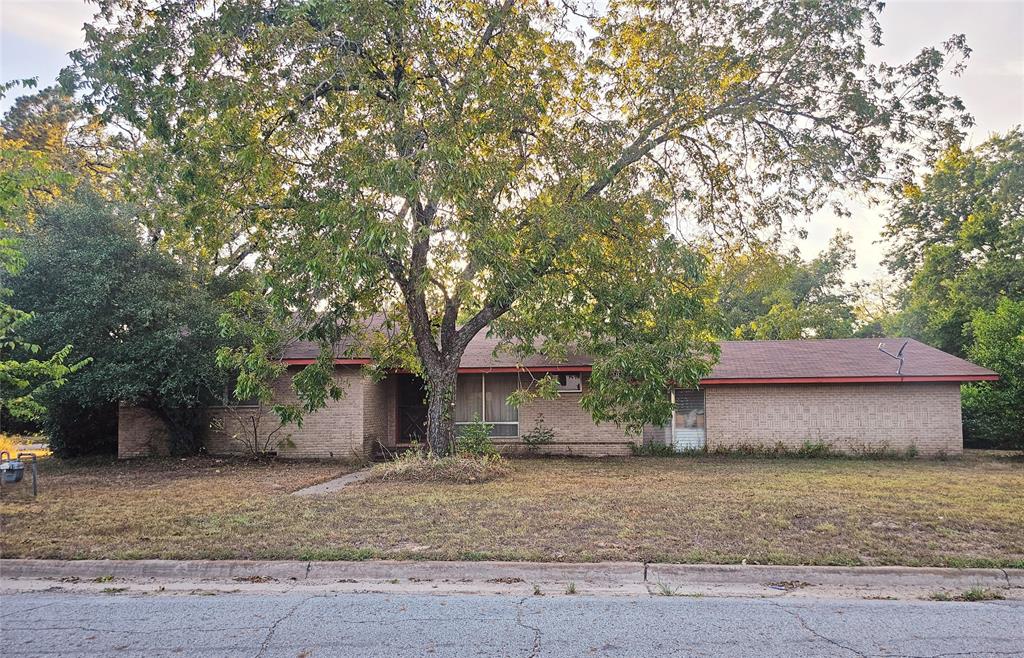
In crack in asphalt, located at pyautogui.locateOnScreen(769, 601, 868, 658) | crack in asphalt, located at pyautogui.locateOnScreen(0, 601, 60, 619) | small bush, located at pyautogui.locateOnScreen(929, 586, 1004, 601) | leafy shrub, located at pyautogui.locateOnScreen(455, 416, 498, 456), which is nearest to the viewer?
crack in asphalt, located at pyautogui.locateOnScreen(769, 601, 868, 658)

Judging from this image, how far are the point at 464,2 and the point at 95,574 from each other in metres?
9.99

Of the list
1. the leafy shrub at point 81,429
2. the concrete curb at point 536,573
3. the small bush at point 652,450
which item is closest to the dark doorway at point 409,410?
the small bush at point 652,450

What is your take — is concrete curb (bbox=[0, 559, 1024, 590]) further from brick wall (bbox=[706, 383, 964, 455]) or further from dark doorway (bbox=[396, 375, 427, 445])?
dark doorway (bbox=[396, 375, 427, 445])

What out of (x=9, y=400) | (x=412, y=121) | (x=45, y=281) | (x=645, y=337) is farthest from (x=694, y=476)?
(x=45, y=281)

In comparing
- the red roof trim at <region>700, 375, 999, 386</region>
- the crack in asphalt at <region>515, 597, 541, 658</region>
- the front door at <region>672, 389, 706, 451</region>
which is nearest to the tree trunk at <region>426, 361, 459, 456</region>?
the front door at <region>672, 389, 706, 451</region>

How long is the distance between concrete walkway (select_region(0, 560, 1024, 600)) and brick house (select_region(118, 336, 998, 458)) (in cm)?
971

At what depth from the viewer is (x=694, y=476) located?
42.6 feet

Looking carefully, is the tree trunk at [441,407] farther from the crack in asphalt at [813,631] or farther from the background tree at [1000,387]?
the background tree at [1000,387]

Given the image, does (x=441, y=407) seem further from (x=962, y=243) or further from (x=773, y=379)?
(x=962, y=243)

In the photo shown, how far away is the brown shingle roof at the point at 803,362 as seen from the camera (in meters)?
16.8

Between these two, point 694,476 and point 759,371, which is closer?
point 694,476

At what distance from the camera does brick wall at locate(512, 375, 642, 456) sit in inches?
683

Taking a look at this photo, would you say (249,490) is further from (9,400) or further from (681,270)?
(681,270)

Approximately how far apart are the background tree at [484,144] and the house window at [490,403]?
454cm
